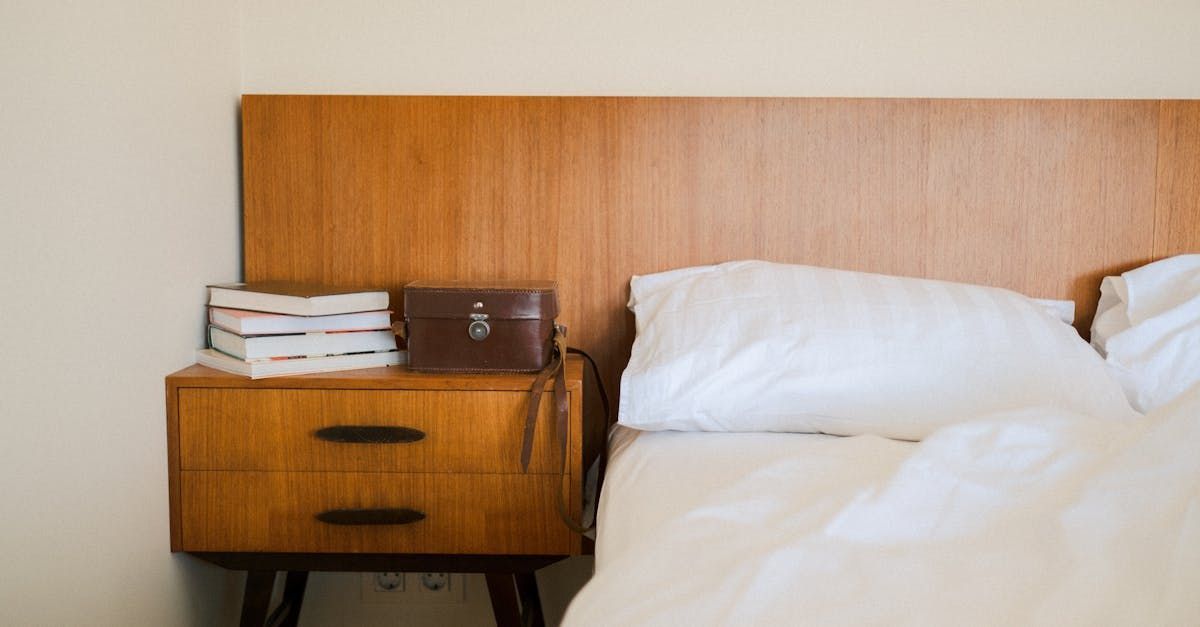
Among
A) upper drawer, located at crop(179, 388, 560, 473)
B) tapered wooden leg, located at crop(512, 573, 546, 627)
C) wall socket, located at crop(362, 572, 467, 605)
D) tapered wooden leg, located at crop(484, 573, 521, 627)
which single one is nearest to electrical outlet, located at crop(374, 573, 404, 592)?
wall socket, located at crop(362, 572, 467, 605)

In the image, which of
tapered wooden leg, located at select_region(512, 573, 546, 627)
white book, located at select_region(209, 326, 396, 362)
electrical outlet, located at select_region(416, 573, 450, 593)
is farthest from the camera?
electrical outlet, located at select_region(416, 573, 450, 593)

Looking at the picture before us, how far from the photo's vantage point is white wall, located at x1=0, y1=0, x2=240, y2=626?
0.96 meters

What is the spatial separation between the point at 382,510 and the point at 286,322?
0.33 metres

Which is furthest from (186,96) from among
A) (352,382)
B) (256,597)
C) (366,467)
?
(256,597)

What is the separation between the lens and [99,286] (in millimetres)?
1119

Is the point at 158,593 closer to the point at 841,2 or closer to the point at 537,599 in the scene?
the point at 537,599

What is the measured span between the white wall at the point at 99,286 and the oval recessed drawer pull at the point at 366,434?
26 centimetres

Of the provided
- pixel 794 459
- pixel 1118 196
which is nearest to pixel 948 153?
pixel 1118 196

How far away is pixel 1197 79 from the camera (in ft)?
5.22

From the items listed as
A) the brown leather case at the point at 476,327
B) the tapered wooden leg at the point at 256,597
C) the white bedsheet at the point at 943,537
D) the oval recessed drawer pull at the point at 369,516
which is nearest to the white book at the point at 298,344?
the brown leather case at the point at 476,327

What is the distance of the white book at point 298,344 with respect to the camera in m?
1.30

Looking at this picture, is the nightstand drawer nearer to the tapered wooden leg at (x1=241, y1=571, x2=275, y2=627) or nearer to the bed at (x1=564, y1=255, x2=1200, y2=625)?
the tapered wooden leg at (x1=241, y1=571, x2=275, y2=627)

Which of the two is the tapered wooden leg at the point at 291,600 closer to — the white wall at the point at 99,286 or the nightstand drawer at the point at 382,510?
the white wall at the point at 99,286

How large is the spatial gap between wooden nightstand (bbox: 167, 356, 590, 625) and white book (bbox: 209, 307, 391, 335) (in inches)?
3.3
